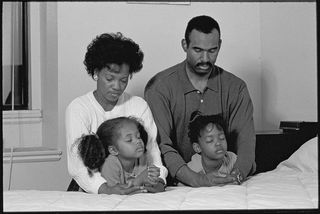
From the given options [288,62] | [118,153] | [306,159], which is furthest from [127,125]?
[288,62]

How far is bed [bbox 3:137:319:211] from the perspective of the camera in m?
1.17

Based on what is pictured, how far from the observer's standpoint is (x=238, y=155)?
163cm

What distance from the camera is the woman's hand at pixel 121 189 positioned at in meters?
1.37

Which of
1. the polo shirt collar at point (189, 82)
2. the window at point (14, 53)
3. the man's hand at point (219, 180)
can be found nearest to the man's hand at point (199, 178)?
the man's hand at point (219, 180)

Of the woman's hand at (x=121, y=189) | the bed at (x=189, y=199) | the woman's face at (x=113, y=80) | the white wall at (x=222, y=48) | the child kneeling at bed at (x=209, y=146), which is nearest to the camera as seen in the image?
the bed at (x=189, y=199)

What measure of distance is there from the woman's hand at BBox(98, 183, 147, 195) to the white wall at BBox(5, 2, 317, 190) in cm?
53

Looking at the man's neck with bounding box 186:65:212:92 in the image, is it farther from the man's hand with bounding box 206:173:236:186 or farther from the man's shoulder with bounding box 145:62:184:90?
the man's hand with bounding box 206:173:236:186

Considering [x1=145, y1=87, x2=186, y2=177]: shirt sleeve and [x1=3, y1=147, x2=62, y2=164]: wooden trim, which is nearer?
[x1=145, y1=87, x2=186, y2=177]: shirt sleeve

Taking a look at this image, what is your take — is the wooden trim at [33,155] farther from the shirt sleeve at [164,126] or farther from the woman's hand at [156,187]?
the woman's hand at [156,187]

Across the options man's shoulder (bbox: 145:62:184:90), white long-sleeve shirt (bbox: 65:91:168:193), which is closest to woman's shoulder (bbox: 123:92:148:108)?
white long-sleeve shirt (bbox: 65:91:168:193)

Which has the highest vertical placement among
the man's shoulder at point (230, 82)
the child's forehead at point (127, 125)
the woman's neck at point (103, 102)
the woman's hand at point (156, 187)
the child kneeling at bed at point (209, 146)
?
the man's shoulder at point (230, 82)

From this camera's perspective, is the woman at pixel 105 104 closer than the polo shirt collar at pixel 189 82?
Yes

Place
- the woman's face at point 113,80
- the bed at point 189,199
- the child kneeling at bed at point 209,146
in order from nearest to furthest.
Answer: the bed at point 189,199 → the woman's face at point 113,80 → the child kneeling at bed at point 209,146

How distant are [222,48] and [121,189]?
719 mm
